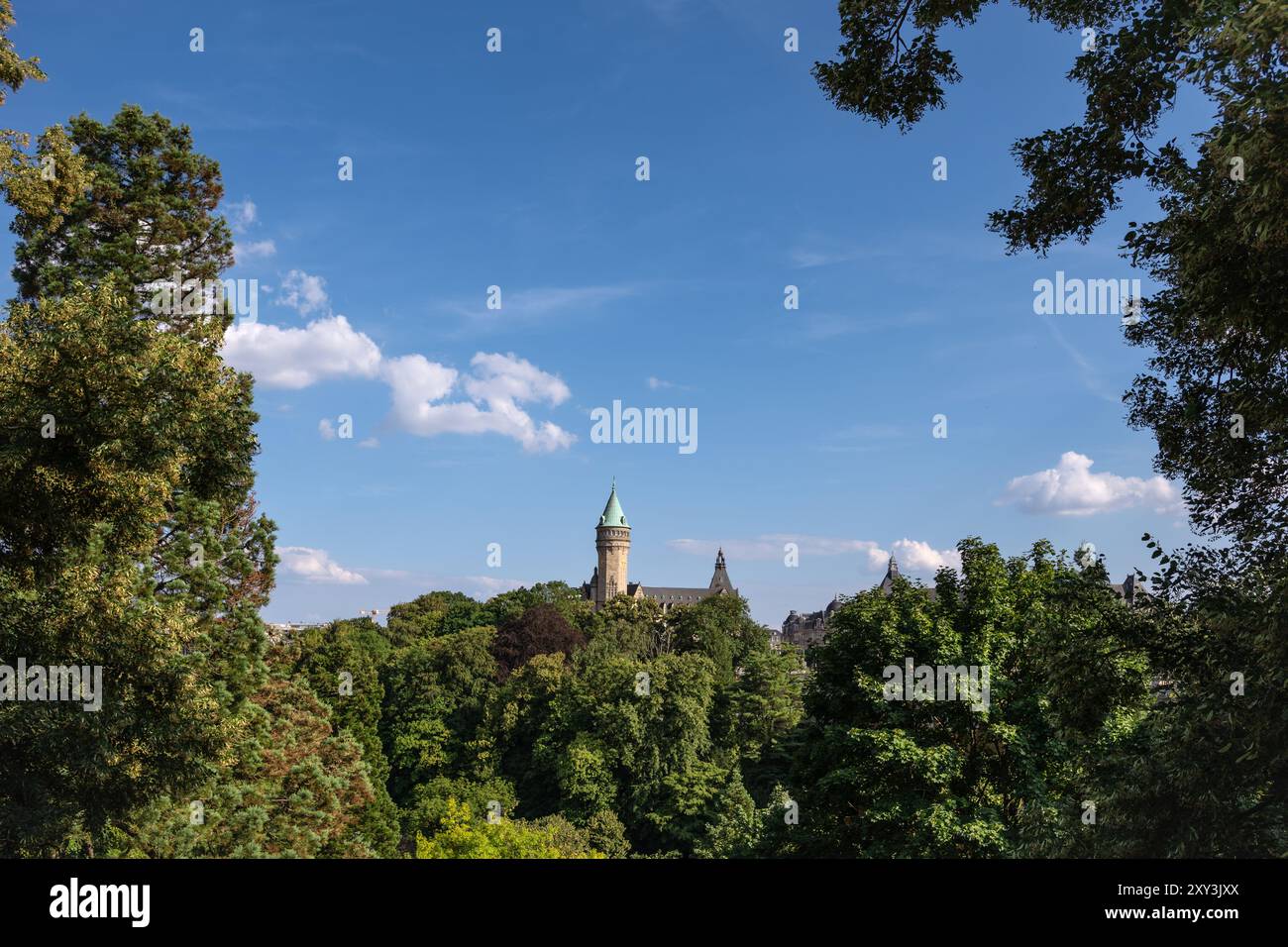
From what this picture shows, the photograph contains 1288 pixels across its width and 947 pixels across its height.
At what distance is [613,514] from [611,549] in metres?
6.26

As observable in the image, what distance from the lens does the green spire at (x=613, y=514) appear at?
155 meters

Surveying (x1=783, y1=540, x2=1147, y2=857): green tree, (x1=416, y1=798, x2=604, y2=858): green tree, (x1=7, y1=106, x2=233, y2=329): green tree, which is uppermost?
(x1=7, y1=106, x2=233, y2=329): green tree

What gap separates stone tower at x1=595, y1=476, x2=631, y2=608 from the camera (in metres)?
152

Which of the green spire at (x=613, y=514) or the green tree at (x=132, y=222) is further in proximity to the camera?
the green spire at (x=613, y=514)

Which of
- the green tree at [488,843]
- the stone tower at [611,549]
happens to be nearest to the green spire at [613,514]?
the stone tower at [611,549]

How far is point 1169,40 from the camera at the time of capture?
973 cm

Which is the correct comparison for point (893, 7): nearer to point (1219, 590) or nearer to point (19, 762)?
point (1219, 590)

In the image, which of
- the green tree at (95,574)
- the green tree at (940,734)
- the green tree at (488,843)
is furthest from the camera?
the green tree at (488,843)

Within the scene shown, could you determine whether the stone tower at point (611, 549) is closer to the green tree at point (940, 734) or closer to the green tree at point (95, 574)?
the green tree at point (940, 734)

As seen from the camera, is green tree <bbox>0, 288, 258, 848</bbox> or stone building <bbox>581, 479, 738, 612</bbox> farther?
stone building <bbox>581, 479, 738, 612</bbox>

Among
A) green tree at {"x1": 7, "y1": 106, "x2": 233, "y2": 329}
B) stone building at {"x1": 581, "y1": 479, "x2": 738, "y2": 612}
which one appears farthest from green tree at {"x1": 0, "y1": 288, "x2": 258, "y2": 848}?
stone building at {"x1": 581, "y1": 479, "x2": 738, "y2": 612}

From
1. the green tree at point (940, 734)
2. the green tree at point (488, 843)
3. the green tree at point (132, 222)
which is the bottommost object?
the green tree at point (488, 843)

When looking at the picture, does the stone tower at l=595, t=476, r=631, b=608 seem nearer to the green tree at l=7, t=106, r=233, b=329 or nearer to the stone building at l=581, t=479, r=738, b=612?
the stone building at l=581, t=479, r=738, b=612

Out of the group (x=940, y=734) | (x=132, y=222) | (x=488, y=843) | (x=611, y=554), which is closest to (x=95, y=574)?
(x=132, y=222)
